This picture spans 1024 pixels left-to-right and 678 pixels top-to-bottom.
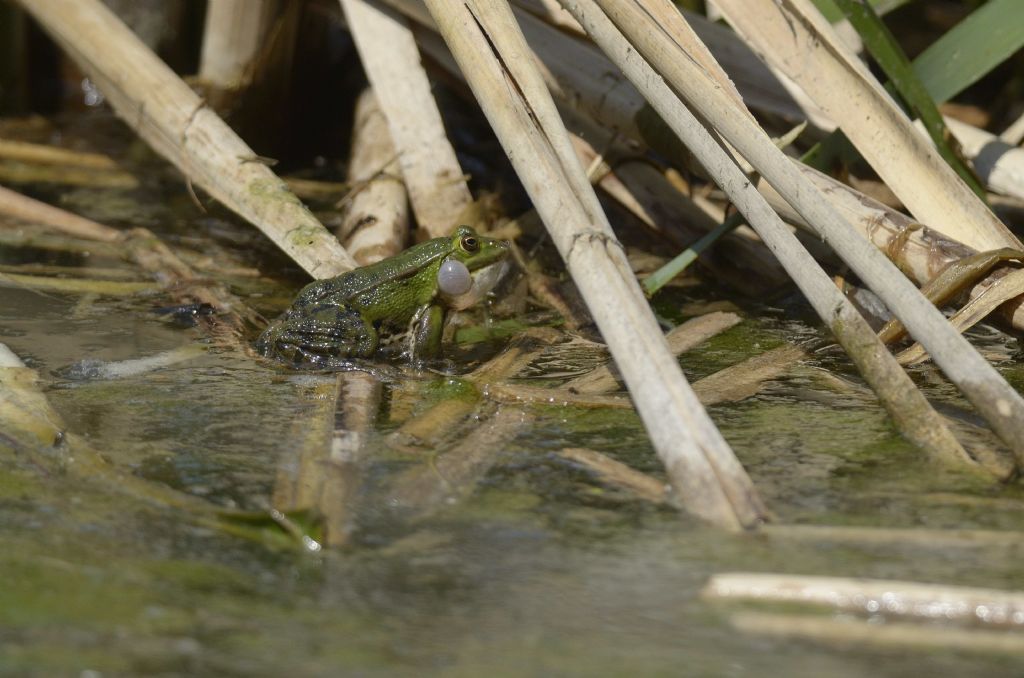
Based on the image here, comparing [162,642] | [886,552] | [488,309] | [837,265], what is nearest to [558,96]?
[488,309]

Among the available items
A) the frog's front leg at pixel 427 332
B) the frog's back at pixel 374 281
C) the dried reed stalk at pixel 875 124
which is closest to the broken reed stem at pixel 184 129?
the frog's back at pixel 374 281

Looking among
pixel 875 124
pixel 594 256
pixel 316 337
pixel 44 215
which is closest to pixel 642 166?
pixel 875 124

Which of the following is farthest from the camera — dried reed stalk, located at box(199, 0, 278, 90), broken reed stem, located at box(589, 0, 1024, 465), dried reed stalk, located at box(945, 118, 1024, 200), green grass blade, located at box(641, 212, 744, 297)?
dried reed stalk, located at box(199, 0, 278, 90)

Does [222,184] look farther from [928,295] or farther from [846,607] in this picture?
[846,607]

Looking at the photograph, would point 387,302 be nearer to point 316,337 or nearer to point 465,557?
point 316,337

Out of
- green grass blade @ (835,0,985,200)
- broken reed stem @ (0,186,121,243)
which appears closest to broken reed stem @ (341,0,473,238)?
broken reed stem @ (0,186,121,243)

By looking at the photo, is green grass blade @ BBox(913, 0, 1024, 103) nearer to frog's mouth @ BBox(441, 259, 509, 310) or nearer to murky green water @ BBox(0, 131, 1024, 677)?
murky green water @ BBox(0, 131, 1024, 677)
